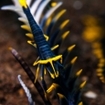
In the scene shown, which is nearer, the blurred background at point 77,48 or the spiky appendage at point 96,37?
the blurred background at point 77,48

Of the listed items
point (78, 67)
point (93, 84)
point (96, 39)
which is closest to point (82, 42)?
point (96, 39)

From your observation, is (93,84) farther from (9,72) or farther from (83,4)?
(83,4)

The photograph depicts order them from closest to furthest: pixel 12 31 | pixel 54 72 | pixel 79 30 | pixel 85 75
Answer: pixel 54 72 → pixel 85 75 → pixel 12 31 → pixel 79 30

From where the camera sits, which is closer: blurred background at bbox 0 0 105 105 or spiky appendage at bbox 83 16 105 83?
blurred background at bbox 0 0 105 105

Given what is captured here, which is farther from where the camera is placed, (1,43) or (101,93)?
(1,43)

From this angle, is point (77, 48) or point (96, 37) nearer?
point (77, 48)
